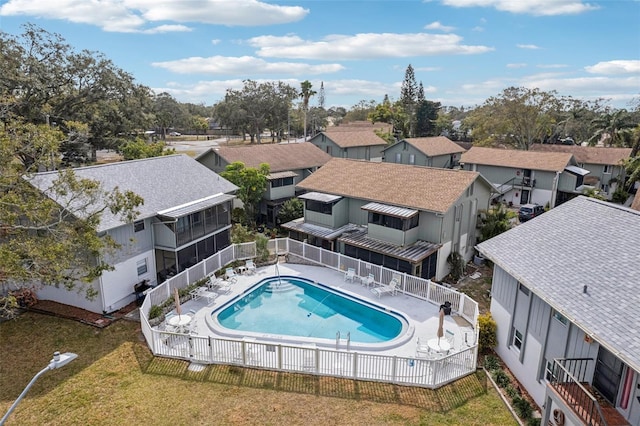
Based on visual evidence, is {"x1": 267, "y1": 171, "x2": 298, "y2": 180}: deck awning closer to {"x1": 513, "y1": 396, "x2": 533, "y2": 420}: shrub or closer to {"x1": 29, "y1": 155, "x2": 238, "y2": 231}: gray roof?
{"x1": 29, "y1": 155, "x2": 238, "y2": 231}: gray roof

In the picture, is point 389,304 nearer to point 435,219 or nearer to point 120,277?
point 435,219

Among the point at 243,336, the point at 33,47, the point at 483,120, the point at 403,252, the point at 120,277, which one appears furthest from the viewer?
the point at 483,120

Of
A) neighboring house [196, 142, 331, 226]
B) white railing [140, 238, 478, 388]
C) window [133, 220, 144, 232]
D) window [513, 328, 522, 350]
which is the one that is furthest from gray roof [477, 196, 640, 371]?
neighboring house [196, 142, 331, 226]

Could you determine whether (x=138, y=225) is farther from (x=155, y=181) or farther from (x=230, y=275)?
(x=230, y=275)

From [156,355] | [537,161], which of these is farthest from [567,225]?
[537,161]

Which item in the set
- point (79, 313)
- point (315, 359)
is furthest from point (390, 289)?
point (79, 313)

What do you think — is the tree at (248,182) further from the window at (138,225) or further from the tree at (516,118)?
the tree at (516,118)
